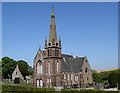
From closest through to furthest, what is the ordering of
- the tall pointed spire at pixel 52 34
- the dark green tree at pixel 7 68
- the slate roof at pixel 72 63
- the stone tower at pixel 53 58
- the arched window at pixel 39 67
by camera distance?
1. the stone tower at pixel 53 58
2. the tall pointed spire at pixel 52 34
3. the arched window at pixel 39 67
4. the slate roof at pixel 72 63
5. the dark green tree at pixel 7 68

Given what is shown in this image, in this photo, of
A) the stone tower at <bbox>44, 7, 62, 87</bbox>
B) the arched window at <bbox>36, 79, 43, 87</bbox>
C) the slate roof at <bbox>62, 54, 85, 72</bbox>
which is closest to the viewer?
the stone tower at <bbox>44, 7, 62, 87</bbox>

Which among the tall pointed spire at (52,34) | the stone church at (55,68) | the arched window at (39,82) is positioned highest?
the tall pointed spire at (52,34)

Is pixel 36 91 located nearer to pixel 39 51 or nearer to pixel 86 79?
pixel 39 51

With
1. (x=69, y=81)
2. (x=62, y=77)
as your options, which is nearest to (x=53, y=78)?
(x=62, y=77)

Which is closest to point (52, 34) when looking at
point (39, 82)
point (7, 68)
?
point (39, 82)

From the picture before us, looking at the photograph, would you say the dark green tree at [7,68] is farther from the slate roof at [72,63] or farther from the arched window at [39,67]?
the slate roof at [72,63]

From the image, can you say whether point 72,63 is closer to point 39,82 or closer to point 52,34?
point 39,82

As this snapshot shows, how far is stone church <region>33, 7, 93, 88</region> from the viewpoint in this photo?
4666 centimetres

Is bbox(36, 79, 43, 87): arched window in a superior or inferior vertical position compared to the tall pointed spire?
inferior

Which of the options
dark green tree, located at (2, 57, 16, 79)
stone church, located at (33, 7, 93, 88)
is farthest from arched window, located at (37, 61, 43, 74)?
dark green tree, located at (2, 57, 16, 79)

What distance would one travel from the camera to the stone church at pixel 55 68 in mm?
46656

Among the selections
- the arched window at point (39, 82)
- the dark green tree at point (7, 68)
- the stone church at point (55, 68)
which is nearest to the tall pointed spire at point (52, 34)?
the stone church at point (55, 68)

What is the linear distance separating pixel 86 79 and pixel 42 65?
1330cm

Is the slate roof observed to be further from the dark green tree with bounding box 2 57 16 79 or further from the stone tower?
the dark green tree with bounding box 2 57 16 79
